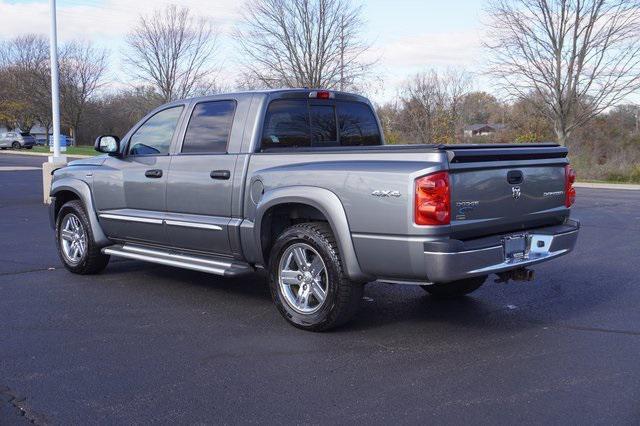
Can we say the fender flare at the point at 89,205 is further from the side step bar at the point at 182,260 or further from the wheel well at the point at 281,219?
the wheel well at the point at 281,219

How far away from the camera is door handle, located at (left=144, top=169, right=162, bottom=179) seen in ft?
21.4

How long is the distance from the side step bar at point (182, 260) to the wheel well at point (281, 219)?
13.2 inches

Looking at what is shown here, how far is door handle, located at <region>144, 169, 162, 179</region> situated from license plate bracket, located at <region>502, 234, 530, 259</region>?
3.34 metres

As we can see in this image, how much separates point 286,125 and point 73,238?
10.3ft

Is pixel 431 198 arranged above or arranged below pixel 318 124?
below

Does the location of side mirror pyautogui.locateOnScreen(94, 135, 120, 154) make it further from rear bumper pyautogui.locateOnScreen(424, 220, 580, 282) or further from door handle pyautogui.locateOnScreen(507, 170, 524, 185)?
door handle pyautogui.locateOnScreen(507, 170, 524, 185)

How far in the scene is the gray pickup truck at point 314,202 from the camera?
472 cm

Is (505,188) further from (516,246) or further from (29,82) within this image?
(29,82)

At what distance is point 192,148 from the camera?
6406 mm

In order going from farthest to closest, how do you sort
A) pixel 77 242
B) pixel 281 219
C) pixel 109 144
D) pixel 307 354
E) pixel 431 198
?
1. pixel 77 242
2. pixel 109 144
3. pixel 281 219
4. pixel 307 354
5. pixel 431 198

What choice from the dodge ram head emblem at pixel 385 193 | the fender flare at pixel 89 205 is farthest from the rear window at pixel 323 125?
the fender flare at pixel 89 205

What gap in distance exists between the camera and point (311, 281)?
5.41 m

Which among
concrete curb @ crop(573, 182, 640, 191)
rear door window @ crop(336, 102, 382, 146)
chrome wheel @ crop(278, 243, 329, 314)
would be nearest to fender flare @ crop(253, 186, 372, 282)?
chrome wheel @ crop(278, 243, 329, 314)

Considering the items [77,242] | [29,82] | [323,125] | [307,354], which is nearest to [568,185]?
[323,125]
